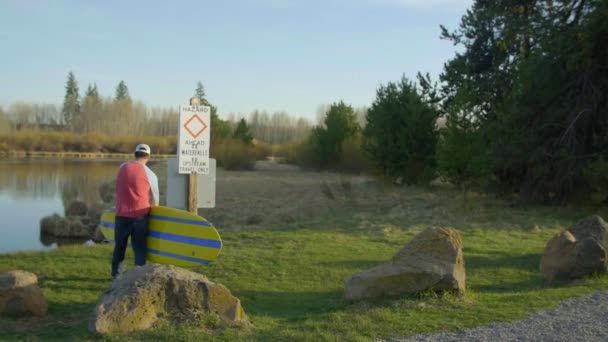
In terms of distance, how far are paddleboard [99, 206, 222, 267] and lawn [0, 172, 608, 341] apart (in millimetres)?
814

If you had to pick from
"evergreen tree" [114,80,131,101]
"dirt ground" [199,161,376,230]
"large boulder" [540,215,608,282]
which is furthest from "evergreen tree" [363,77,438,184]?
"evergreen tree" [114,80,131,101]

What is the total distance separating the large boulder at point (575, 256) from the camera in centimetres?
991

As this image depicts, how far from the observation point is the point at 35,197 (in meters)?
34.5

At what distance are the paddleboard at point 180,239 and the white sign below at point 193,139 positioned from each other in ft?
2.74

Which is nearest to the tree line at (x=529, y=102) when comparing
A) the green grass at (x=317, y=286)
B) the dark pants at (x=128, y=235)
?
the green grass at (x=317, y=286)

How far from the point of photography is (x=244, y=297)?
859cm

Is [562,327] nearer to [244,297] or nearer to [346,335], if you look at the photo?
[346,335]

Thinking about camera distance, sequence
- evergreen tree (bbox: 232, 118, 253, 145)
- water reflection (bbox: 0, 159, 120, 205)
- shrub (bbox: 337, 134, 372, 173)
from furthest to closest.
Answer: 1. evergreen tree (bbox: 232, 118, 253, 145)
2. shrub (bbox: 337, 134, 372, 173)
3. water reflection (bbox: 0, 159, 120, 205)

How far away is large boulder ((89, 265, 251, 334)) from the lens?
20.0 ft

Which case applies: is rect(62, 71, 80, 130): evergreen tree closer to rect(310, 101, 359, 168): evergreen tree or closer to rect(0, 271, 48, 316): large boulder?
Result: rect(310, 101, 359, 168): evergreen tree

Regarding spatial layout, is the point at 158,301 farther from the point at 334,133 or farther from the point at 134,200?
the point at 334,133

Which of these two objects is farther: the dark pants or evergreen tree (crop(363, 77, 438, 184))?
evergreen tree (crop(363, 77, 438, 184))

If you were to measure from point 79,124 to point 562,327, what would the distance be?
118949mm

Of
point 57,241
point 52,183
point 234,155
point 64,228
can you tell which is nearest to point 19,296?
point 57,241
